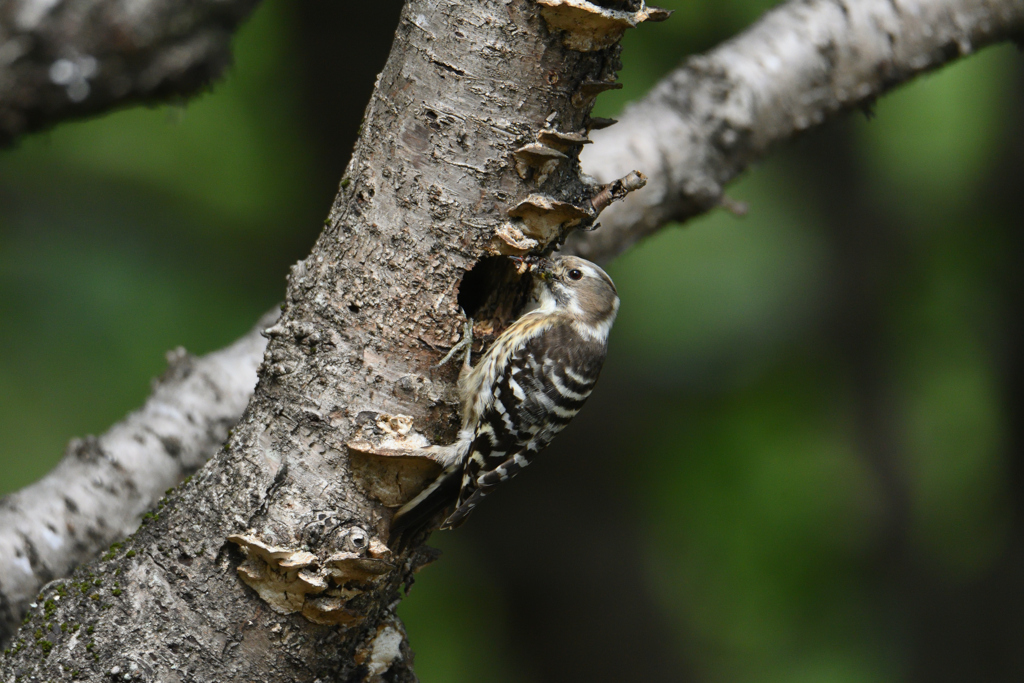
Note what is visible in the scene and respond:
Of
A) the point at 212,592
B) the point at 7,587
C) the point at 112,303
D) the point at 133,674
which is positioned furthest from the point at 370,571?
the point at 112,303

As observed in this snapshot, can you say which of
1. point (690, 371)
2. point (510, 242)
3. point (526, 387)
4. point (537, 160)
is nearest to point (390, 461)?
point (510, 242)

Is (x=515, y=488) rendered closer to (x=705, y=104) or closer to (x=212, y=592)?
(x=705, y=104)

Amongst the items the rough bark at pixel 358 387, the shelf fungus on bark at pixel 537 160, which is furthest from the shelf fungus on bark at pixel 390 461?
the shelf fungus on bark at pixel 537 160

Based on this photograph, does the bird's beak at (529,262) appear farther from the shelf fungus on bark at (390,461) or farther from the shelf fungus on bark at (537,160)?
the shelf fungus on bark at (390,461)

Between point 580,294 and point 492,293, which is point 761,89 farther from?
point 492,293

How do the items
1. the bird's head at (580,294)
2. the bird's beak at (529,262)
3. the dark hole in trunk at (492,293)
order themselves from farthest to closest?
the bird's head at (580,294)
the dark hole in trunk at (492,293)
the bird's beak at (529,262)

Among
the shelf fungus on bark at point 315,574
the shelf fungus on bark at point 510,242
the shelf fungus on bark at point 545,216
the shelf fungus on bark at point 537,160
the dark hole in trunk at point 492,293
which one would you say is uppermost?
the shelf fungus on bark at point 537,160

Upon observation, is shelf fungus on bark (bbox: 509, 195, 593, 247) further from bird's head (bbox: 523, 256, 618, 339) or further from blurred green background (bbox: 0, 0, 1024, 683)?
blurred green background (bbox: 0, 0, 1024, 683)
